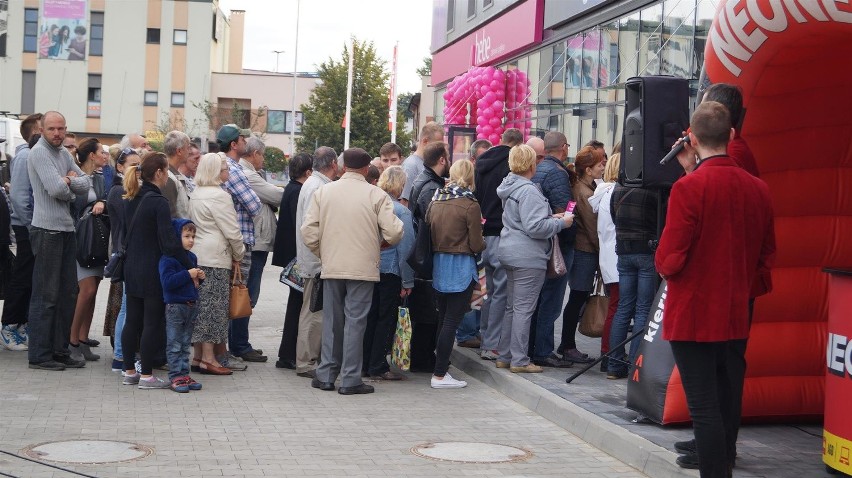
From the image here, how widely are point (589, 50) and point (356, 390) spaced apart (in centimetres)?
1103

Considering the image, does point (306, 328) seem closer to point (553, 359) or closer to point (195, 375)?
point (195, 375)

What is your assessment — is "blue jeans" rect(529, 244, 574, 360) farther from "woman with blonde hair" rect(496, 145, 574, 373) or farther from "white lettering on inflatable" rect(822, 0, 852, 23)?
"white lettering on inflatable" rect(822, 0, 852, 23)

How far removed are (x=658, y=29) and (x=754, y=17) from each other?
9707mm

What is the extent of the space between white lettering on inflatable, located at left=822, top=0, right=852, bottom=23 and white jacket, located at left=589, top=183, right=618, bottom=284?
4.06m

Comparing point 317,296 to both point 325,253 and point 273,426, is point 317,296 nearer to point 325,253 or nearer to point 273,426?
point 325,253

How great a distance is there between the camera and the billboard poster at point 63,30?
218ft

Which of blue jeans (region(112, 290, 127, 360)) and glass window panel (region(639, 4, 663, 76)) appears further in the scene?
glass window panel (region(639, 4, 663, 76))

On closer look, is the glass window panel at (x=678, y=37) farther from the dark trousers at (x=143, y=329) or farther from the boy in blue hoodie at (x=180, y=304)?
the dark trousers at (x=143, y=329)

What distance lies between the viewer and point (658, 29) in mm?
15883

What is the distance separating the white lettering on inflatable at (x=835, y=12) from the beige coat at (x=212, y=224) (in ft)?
17.9

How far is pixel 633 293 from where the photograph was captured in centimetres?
952

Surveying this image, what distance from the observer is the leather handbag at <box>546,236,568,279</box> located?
10.1m

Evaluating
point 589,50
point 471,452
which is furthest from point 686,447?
point 589,50

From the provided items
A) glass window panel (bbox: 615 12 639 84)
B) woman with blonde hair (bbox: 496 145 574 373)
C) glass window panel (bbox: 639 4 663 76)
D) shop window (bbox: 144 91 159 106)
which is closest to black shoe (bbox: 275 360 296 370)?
woman with blonde hair (bbox: 496 145 574 373)
